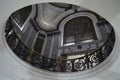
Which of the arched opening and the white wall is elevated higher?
the arched opening

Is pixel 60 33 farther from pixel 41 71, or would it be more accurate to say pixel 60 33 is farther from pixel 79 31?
pixel 41 71

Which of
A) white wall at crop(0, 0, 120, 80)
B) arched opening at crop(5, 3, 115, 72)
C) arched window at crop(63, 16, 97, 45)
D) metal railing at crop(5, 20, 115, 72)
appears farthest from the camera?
arched window at crop(63, 16, 97, 45)

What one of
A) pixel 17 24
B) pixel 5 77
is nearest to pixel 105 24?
pixel 17 24

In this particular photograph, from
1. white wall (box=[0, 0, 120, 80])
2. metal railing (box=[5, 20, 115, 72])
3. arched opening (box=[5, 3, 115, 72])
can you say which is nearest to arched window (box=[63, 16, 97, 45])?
arched opening (box=[5, 3, 115, 72])

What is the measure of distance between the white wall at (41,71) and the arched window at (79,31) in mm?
4388

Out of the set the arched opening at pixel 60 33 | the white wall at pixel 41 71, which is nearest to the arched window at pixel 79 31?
the arched opening at pixel 60 33

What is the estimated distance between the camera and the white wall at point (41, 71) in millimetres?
5522

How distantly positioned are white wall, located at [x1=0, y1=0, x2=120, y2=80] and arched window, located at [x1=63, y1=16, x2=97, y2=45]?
14.4ft

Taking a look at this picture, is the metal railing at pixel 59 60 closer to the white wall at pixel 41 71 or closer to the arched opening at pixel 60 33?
the arched opening at pixel 60 33

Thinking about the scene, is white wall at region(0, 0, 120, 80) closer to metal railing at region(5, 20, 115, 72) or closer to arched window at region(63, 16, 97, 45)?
metal railing at region(5, 20, 115, 72)

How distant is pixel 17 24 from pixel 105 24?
4658 mm

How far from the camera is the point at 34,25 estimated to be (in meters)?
11.9

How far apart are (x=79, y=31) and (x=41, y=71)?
532cm

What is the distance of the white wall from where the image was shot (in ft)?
18.1
